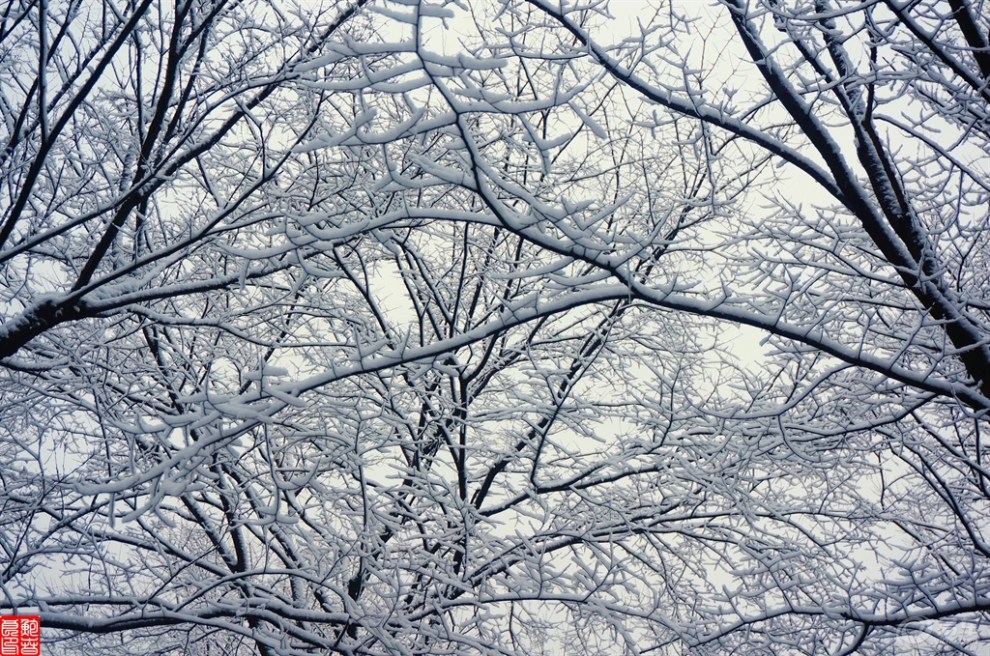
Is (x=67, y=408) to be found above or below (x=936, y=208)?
above

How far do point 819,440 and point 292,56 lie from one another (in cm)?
391

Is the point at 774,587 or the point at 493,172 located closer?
the point at 493,172

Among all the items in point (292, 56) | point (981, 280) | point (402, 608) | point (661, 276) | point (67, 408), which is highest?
point (661, 276)

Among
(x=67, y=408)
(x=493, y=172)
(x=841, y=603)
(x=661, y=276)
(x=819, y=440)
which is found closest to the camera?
(x=493, y=172)

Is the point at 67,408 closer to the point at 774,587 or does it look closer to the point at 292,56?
the point at 292,56

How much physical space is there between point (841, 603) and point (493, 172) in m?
3.00

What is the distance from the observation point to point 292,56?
4.08 meters

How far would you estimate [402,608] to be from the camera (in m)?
5.31

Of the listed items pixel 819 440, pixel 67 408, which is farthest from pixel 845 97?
pixel 67 408

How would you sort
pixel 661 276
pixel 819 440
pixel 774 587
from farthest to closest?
pixel 661 276, pixel 819 440, pixel 774 587

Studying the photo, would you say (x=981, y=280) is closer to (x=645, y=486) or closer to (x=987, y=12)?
(x=987, y=12)

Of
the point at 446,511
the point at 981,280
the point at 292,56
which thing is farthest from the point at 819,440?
the point at 292,56

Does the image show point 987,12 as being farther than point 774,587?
Yes

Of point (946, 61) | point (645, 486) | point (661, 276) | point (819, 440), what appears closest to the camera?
point (946, 61)
